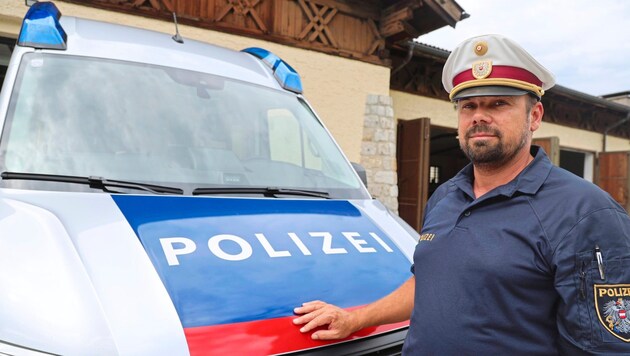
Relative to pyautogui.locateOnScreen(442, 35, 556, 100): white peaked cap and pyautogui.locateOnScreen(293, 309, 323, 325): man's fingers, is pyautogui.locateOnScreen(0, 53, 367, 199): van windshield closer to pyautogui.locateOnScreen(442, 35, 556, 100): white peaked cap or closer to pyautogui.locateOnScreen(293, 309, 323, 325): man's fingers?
pyautogui.locateOnScreen(293, 309, 323, 325): man's fingers

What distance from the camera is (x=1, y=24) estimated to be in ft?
17.8

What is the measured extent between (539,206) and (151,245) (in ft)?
3.76

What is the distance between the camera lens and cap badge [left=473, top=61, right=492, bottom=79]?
1.35 meters

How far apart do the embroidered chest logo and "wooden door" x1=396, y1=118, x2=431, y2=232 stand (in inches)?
297

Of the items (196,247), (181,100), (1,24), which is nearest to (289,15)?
(1,24)

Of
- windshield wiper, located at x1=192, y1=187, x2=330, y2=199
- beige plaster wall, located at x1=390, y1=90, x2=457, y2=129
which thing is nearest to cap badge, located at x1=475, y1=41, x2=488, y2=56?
windshield wiper, located at x1=192, y1=187, x2=330, y2=199

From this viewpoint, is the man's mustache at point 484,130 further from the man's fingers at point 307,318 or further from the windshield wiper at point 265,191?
the windshield wiper at point 265,191

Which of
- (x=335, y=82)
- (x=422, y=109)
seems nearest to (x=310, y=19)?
(x=335, y=82)

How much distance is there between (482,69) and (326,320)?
0.87 meters

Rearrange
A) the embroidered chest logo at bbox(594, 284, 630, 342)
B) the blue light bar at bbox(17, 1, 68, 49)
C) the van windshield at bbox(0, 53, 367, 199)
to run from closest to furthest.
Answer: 1. the embroidered chest logo at bbox(594, 284, 630, 342)
2. the van windshield at bbox(0, 53, 367, 199)
3. the blue light bar at bbox(17, 1, 68, 49)

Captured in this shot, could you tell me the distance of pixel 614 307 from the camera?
1089 mm

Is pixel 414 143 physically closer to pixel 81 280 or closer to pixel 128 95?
pixel 128 95

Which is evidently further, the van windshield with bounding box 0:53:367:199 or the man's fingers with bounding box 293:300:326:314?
the van windshield with bounding box 0:53:367:199

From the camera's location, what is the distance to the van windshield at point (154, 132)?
196cm
